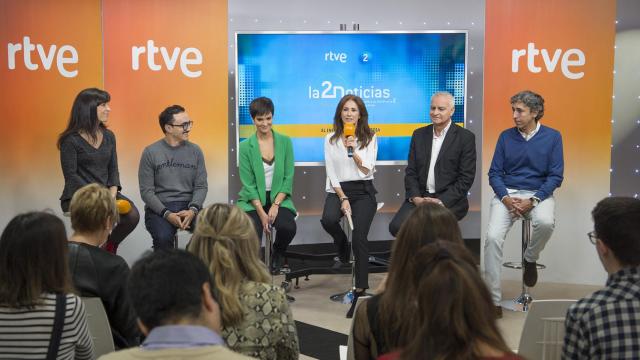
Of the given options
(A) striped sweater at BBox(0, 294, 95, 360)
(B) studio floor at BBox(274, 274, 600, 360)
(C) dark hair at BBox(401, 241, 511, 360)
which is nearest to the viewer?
(C) dark hair at BBox(401, 241, 511, 360)

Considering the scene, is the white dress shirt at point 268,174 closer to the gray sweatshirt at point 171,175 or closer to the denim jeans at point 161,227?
the gray sweatshirt at point 171,175

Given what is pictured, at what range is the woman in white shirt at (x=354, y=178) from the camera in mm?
5551

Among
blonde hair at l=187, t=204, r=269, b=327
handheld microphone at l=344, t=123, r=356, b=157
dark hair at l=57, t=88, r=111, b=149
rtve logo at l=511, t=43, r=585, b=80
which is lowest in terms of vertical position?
blonde hair at l=187, t=204, r=269, b=327

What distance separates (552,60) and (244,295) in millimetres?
4363

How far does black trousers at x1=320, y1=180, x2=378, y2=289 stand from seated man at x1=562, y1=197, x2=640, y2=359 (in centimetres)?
326

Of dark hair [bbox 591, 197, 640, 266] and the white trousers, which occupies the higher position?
dark hair [bbox 591, 197, 640, 266]

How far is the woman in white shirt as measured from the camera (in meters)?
5.55

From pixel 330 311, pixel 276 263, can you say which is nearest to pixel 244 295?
pixel 330 311

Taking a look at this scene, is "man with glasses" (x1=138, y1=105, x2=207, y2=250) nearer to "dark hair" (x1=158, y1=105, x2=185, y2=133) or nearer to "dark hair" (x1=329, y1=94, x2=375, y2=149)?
"dark hair" (x1=158, y1=105, x2=185, y2=133)

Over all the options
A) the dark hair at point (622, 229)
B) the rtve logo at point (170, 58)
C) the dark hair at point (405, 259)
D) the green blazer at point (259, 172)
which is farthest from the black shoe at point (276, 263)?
the dark hair at point (622, 229)

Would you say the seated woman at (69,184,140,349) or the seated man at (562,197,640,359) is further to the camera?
the seated woman at (69,184,140,349)

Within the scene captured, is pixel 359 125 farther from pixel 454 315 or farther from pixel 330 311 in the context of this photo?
pixel 454 315

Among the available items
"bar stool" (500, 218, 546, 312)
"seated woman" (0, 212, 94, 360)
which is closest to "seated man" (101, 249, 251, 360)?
"seated woman" (0, 212, 94, 360)

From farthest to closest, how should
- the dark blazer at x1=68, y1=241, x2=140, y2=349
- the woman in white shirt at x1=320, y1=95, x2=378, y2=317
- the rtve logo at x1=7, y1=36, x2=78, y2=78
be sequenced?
the rtve logo at x1=7, y1=36, x2=78, y2=78, the woman in white shirt at x1=320, y1=95, x2=378, y2=317, the dark blazer at x1=68, y1=241, x2=140, y2=349
